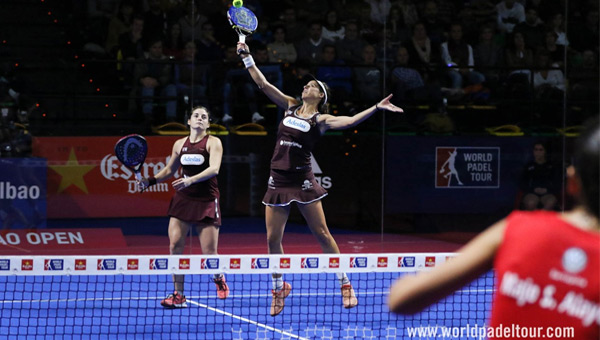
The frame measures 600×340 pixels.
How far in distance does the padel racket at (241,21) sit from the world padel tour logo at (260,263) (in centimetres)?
234

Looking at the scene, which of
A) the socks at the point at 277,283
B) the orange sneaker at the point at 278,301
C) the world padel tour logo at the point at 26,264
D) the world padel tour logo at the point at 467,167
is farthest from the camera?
the world padel tour logo at the point at 467,167

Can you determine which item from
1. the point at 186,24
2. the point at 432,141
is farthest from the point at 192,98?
the point at 432,141

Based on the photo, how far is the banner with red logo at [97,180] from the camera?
10.6 m

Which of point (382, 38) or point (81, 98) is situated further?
point (382, 38)

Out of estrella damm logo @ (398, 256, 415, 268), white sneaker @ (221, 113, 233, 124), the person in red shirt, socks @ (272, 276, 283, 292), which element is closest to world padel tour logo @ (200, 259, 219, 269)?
estrella damm logo @ (398, 256, 415, 268)

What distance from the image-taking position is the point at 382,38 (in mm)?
11422

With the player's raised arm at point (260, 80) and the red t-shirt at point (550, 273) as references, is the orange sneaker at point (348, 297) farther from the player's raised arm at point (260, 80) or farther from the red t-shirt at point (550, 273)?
the red t-shirt at point (550, 273)

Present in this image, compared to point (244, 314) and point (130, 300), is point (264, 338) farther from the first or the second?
point (130, 300)

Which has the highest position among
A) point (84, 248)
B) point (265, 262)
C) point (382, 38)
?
point (382, 38)

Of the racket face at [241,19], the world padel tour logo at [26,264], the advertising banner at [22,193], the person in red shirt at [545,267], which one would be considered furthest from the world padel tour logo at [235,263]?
the advertising banner at [22,193]

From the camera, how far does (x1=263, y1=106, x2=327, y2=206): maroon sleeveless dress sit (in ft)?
25.9

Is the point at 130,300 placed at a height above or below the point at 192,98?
below

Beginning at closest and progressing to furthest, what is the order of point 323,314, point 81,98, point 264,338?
point 264,338 < point 323,314 < point 81,98

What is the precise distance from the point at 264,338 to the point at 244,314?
3.10 feet
